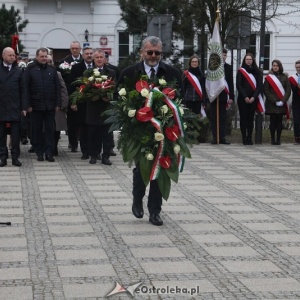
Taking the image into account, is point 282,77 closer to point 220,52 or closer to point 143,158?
point 220,52

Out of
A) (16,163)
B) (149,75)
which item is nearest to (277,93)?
(16,163)

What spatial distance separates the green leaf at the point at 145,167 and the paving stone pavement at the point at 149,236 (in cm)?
54

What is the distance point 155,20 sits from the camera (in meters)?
23.0

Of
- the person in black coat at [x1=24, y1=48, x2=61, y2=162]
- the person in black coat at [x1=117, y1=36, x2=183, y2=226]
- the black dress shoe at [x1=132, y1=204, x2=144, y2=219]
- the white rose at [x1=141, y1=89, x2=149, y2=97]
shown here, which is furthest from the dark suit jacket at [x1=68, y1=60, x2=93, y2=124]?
the white rose at [x1=141, y1=89, x2=149, y2=97]

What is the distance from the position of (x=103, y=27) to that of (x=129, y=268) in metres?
32.5

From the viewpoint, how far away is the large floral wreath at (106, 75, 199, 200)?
10492 millimetres

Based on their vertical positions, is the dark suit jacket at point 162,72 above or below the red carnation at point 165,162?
above

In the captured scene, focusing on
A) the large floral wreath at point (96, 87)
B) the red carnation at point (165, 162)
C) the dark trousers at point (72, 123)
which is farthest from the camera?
the dark trousers at point (72, 123)

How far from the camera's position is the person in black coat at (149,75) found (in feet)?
35.9

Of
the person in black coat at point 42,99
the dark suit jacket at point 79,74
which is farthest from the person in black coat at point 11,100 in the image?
the dark suit jacket at point 79,74

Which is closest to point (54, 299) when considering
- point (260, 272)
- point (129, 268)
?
point (129, 268)

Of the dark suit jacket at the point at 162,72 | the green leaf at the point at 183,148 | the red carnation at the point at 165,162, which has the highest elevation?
the dark suit jacket at the point at 162,72

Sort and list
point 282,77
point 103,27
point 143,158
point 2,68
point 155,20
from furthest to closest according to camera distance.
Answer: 1. point 103,27
2. point 155,20
3. point 282,77
4. point 2,68
5. point 143,158

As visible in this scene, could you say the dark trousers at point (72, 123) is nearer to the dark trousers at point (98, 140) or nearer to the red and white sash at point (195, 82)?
the dark trousers at point (98, 140)
